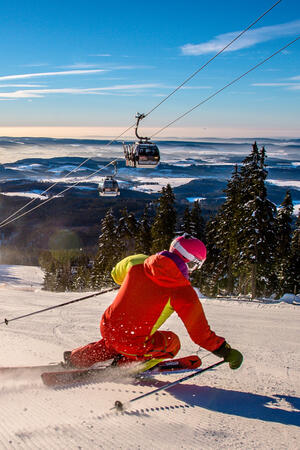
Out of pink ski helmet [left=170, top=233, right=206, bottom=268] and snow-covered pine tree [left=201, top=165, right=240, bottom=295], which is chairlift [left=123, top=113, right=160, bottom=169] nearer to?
pink ski helmet [left=170, top=233, right=206, bottom=268]

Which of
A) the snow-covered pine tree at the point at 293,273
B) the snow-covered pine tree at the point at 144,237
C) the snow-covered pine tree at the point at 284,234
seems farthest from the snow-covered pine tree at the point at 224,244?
the snow-covered pine tree at the point at 144,237

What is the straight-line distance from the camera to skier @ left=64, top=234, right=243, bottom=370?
3887 millimetres

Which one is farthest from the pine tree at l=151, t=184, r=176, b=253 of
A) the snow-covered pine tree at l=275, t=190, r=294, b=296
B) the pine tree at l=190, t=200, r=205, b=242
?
the snow-covered pine tree at l=275, t=190, r=294, b=296

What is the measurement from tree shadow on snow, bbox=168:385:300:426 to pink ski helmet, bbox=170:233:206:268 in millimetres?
1565

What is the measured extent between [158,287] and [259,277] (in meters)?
34.2

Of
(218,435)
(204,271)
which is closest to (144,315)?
(218,435)

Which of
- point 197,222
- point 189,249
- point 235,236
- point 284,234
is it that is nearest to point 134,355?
point 189,249

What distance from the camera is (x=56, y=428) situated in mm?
3264

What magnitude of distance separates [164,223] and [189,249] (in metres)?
31.1

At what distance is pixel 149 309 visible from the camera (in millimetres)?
4043

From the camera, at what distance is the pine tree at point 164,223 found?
3481 centimetres

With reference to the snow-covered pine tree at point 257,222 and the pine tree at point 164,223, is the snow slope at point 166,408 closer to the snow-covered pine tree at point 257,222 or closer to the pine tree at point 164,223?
the snow-covered pine tree at point 257,222

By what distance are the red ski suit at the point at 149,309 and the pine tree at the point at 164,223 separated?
29.9 metres

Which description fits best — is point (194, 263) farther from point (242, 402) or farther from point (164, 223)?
point (164, 223)
